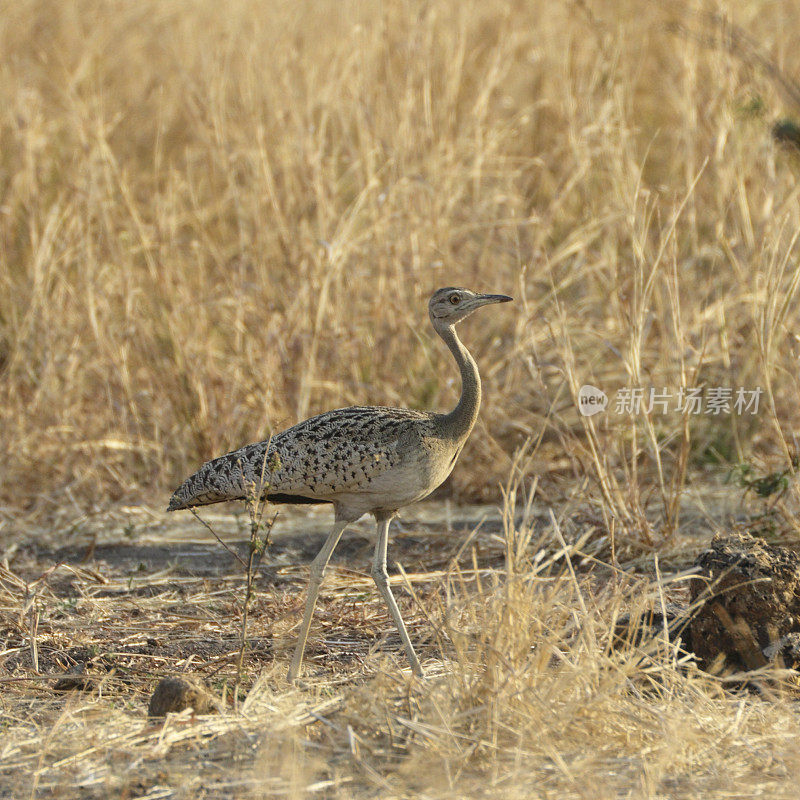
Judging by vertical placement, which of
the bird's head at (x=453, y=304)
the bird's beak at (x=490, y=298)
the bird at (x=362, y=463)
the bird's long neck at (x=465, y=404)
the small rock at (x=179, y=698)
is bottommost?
the small rock at (x=179, y=698)

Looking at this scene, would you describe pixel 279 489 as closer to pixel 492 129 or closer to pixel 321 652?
pixel 321 652

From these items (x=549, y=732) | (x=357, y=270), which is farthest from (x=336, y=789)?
(x=357, y=270)

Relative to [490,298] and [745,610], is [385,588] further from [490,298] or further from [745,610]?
[745,610]

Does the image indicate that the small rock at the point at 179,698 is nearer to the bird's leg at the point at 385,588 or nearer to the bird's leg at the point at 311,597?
the bird's leg at the point at 311,597

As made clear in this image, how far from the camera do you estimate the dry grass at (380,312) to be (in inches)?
157

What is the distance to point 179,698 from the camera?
3244mm

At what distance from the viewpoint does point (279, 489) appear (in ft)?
12.7

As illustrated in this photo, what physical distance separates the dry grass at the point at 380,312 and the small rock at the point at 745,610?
0.20m

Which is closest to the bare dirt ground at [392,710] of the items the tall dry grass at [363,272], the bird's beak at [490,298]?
the bird's beak at [490,298]

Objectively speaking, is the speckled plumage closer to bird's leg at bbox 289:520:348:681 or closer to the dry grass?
bird's leg at bbox 289:520:348:681

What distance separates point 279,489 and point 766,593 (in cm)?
159

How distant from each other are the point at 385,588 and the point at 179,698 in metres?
0.85

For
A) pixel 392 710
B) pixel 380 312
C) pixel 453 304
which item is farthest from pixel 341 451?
pixel 380 312

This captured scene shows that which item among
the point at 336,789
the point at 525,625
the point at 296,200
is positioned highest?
the point at 296,200
